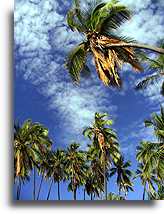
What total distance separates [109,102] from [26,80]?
1.85 ft

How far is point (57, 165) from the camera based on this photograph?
3092 mm

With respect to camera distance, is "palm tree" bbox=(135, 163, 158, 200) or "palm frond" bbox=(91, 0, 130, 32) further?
"palm frond" bbox=(91, 0, 130, 32)

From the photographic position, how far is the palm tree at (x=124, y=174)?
298 centimetres

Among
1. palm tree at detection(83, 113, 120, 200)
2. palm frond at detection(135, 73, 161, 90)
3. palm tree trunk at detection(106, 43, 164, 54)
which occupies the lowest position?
palm tree at detection(83, 113, 120, 200)

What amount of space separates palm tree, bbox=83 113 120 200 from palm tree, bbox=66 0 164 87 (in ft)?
0.86

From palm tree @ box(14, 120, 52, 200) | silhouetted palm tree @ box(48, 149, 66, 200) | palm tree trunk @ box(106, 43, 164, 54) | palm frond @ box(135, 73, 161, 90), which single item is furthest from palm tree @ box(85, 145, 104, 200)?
palm tree trunk @ box(106, 43, 164, 54)

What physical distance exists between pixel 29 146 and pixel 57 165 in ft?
0.72

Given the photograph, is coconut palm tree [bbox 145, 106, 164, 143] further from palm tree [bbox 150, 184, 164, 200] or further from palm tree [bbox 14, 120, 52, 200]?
palm tree [bbox 14, 120, 52, 200]

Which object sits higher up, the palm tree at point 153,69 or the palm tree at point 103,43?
the palm tree at point 103,43

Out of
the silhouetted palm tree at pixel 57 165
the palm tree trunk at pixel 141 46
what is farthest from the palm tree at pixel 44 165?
the palm tree trunk at pixel 141 46

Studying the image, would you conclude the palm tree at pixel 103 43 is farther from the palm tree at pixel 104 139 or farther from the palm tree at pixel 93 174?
the palm tree at pixel 93 174

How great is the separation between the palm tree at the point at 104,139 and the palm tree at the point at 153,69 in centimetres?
32

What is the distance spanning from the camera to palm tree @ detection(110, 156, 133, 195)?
298 centimetres

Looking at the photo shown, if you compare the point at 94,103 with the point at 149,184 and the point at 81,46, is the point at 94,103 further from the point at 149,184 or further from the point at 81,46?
the point at 149,184
